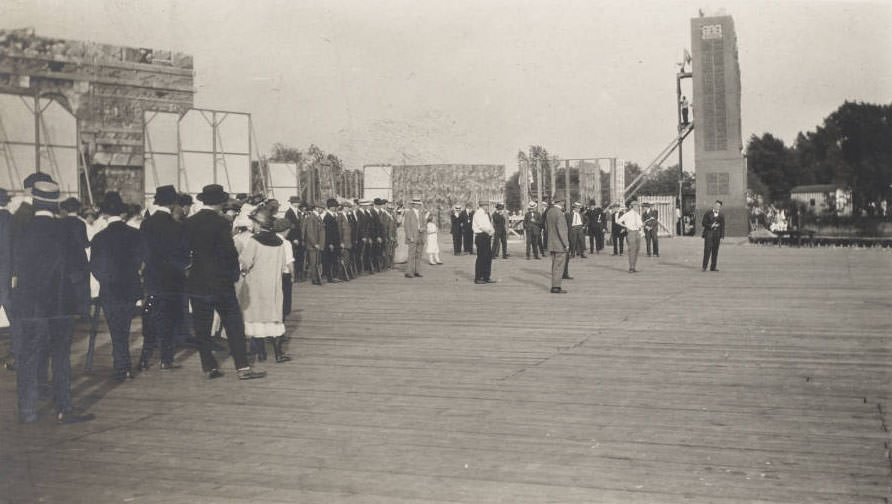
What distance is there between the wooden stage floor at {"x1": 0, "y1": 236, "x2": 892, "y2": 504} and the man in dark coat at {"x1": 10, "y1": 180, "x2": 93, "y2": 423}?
0.33 m

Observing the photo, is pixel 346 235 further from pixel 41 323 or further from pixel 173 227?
pixel 41 323

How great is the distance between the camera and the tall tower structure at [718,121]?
136ft

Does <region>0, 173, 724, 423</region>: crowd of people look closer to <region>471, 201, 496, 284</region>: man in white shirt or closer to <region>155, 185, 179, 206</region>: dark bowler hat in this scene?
<region>155, 185, 179, 206</region>: dark bowler hat

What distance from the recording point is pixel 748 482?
492cm

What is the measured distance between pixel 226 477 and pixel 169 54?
24201 mm

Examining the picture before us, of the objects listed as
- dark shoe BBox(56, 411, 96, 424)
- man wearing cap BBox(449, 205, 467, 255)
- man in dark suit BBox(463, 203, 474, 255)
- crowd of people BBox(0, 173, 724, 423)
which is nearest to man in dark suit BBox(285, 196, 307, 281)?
crowd of people BBox(0, 173, 724, 423)

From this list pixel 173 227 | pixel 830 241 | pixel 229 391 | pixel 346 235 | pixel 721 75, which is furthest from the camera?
pixel 721 75

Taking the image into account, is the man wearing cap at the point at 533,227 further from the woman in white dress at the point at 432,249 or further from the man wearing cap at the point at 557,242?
the man wearing cap at the point at 557,242

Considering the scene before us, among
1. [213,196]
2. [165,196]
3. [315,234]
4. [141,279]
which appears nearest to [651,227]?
[315,234]

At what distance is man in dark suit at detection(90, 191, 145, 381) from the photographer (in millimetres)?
8516

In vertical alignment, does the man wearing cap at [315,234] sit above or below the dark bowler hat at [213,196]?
below


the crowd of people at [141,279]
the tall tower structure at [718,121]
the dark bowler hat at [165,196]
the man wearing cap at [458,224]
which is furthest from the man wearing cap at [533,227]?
the dark bowler hat at [165,196]

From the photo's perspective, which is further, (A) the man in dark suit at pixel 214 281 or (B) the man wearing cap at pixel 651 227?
(B) the man wearing cap at pixel 651 227

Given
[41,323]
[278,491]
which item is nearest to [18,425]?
[41,323]
